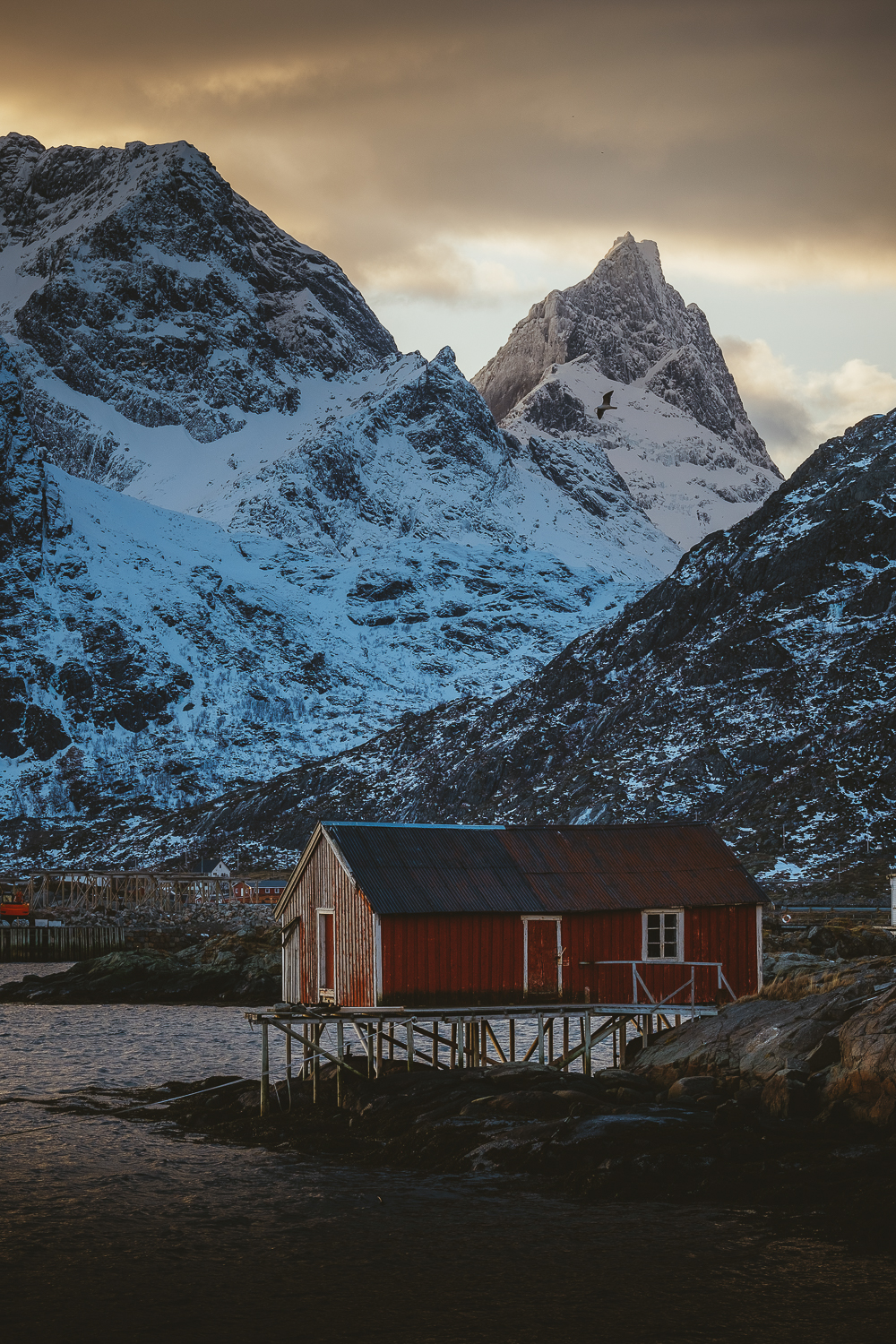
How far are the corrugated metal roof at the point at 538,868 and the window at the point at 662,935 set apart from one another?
1.19ft

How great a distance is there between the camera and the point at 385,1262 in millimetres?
22359

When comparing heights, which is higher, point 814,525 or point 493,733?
point 814,525

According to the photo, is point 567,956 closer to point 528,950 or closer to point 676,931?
point 528,950

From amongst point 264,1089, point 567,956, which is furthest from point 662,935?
point 264,1089

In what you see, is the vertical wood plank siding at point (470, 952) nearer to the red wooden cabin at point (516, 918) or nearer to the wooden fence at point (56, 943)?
the red wooden cabin at point (516, 918)

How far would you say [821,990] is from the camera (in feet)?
101

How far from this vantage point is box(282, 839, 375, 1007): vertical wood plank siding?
32.8m

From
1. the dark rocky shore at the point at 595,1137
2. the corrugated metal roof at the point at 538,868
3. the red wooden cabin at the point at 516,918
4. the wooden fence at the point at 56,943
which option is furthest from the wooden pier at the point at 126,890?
the dark rocky shore at the point at 595,1137

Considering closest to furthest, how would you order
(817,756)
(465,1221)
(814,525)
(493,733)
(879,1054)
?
(465,1221) → (879,1054) → (817,756) → (814,525) → (493,733)

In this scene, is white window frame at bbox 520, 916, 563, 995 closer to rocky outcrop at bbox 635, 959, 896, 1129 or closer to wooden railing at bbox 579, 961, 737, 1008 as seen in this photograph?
wooden railing at bbox 579, 961, 737, 1008

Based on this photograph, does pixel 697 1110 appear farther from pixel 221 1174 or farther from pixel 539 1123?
pixel 221 1174

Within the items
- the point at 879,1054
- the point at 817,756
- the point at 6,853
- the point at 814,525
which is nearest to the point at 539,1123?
the point at 879,1054

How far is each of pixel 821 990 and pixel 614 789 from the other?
93.0 meters

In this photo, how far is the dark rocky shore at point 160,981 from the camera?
65.2 meters
